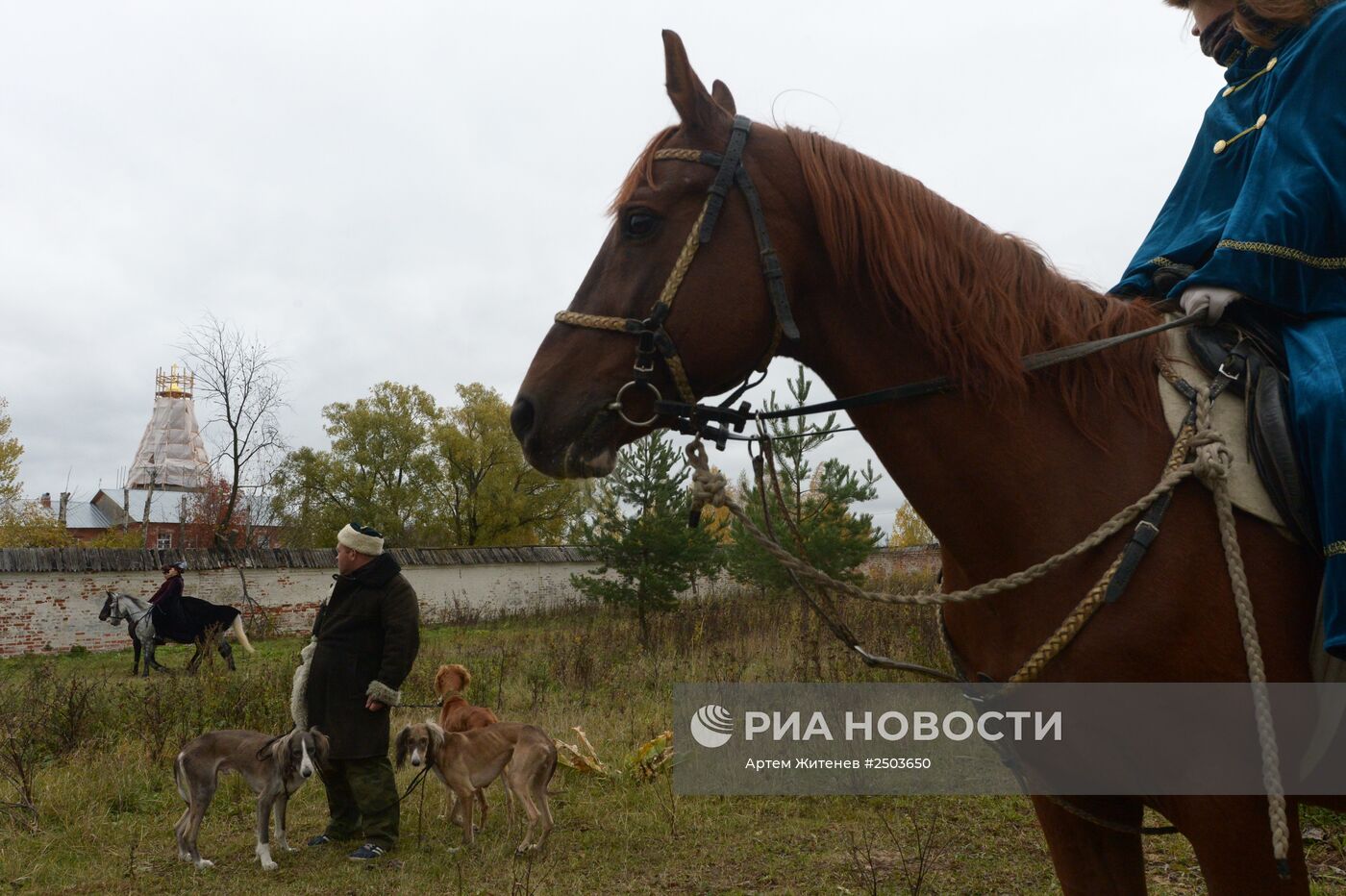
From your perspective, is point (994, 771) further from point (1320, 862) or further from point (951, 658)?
point (951, 658)

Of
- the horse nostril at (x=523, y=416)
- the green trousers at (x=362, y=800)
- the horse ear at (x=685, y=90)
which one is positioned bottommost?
the green trousers at (x=362, y=800)

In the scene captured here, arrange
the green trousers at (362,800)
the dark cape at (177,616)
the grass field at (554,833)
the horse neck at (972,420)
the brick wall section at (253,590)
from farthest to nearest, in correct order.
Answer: the brick wall section at (253,590)
the dark cape at (177,616)
the green trousers at (362,800)
the grass field at (554,833)
the horse neck at (972,420)

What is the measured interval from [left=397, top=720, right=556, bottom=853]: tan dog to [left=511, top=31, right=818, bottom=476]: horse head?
4.58 m

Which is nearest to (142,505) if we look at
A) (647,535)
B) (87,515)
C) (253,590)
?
(87,515)

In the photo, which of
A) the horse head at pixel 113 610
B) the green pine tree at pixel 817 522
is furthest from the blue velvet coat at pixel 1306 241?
the horse head at pixel 113 610

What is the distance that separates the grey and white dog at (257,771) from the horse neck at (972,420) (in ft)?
16.8

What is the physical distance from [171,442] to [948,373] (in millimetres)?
74109

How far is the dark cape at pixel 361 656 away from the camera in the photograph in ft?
19.4

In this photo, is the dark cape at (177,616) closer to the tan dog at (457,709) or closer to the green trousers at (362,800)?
the tan dog at (457,709)

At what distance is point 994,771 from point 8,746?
7766 millimetres

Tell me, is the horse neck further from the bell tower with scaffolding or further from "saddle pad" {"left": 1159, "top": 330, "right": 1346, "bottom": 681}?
the bell tower with scaffolding

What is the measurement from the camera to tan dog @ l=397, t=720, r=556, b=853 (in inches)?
234

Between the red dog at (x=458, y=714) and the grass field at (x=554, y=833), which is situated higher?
the red dog at (x=458, y=714)

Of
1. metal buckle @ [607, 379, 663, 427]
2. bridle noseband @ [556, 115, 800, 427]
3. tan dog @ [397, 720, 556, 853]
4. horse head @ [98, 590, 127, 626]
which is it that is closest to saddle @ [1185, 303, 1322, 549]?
bridle noseband @ [556, 115, 800, 427]
